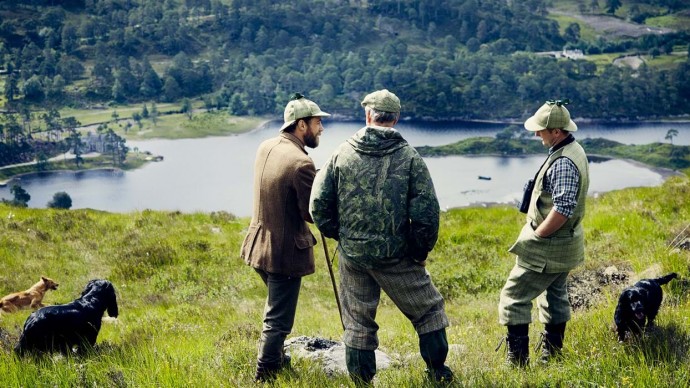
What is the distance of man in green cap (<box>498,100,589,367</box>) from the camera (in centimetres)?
534

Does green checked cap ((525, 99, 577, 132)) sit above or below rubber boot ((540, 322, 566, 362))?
above

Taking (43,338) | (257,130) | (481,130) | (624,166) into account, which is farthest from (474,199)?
(43,338)

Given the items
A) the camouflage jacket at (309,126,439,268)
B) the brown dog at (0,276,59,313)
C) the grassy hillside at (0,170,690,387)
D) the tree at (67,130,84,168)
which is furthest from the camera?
the tree at (67,130,84,168)

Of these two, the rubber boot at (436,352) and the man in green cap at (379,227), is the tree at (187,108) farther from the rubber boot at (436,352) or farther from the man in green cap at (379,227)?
the rubber boot at (436,352)

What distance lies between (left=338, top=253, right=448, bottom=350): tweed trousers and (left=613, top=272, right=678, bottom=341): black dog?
1.70m

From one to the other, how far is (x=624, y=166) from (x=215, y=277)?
12803 centimetres

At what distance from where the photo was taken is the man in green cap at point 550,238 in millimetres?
5340

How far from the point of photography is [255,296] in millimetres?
10828

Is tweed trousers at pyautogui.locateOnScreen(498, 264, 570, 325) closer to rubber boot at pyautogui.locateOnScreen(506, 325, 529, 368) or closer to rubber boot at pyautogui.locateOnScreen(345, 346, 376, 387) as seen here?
rubber boot at pyautogui.locateOnScreen(506, 325, 529, 368)

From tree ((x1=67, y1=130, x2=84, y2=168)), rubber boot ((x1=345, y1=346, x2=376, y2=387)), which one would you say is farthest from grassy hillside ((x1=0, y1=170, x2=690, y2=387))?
tree ((x1=67, y1=130, x2=84, y2=168))

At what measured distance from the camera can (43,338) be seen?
19.5ft

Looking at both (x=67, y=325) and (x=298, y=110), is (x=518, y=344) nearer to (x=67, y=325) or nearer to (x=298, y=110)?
(x=298, y=110)

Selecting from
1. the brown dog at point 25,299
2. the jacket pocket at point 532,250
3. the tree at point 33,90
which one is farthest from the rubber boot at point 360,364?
the tree at point 33,90

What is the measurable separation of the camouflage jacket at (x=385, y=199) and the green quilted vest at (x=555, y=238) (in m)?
1.21
